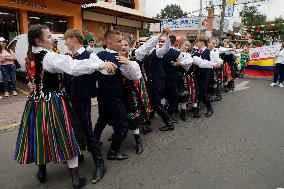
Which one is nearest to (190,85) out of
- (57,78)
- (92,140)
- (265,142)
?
(265,142)

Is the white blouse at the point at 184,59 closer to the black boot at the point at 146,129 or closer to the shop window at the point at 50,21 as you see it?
the black boot at the point at 146,129

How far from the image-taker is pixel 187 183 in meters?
3.23

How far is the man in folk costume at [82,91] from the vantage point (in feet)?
10.3

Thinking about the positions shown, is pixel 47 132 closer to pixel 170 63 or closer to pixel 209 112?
pixel 170 63

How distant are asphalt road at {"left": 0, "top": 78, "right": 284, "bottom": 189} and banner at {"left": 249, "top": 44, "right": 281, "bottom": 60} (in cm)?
729

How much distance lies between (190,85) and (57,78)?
343 cm

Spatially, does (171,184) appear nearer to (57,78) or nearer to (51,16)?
(57,78)

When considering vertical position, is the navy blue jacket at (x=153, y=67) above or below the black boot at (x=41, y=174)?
above

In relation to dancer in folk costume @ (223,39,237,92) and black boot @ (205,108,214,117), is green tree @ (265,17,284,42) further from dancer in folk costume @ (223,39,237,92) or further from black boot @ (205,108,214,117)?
black boot @ (205,108,214,117)

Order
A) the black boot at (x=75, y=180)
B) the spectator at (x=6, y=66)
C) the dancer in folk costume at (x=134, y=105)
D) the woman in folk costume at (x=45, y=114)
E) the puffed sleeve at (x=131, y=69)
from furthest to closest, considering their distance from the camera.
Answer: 1. the spectator at (x=6, y=66)
2. the dancer in folk costume at (x=134, y=105)
3. the puffed sleeve at (x=131, y=69)
4. the black boot at (x=75, y=180)
5. the woman in folk costume at (x=45, y=114)

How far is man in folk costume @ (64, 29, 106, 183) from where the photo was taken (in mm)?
3135

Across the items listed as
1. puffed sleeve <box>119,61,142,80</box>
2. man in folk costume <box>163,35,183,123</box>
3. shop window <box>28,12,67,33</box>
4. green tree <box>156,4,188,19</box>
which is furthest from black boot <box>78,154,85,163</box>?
green tree <box>156,4,188,19</box>

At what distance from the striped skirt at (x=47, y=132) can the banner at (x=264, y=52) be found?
11265 mm

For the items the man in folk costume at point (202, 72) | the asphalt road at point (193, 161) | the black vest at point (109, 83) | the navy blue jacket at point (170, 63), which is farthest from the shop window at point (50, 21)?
the black vest at point (109, 83)
